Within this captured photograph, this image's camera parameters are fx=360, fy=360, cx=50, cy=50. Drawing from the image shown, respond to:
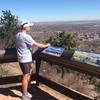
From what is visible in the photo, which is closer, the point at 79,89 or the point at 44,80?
the point at 44,80

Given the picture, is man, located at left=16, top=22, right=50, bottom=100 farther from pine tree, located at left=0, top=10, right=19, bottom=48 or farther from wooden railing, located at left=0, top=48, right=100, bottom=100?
pine tree, located at left=0, top=10, right=19, bottom=48

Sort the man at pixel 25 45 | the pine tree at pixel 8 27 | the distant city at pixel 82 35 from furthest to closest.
→ 1. the distant city at pixel 82 35
2. the pine tree at pixel 8 27
3. the man at pixel 25 45

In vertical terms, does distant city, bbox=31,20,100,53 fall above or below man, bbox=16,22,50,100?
below

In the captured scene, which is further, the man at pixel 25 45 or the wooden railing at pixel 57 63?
the man at pixel 25 45

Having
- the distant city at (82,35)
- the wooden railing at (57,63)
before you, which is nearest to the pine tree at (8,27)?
the distant city at (82,35)

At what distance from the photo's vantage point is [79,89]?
970cm

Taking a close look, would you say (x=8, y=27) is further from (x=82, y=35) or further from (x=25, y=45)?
(x=82, y=35)

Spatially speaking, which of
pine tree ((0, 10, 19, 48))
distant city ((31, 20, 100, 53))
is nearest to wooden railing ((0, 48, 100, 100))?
distant city ((31, 20, 100, 53))

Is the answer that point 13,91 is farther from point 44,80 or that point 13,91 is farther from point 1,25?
point 1,25

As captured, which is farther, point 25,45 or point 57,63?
point 57,63

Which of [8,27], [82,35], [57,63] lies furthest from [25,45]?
[82,35]

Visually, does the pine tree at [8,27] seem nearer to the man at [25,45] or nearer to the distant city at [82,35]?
the distant city at [82,35]

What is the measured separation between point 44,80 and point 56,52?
4.41ft

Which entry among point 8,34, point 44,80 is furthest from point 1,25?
point 44,80
